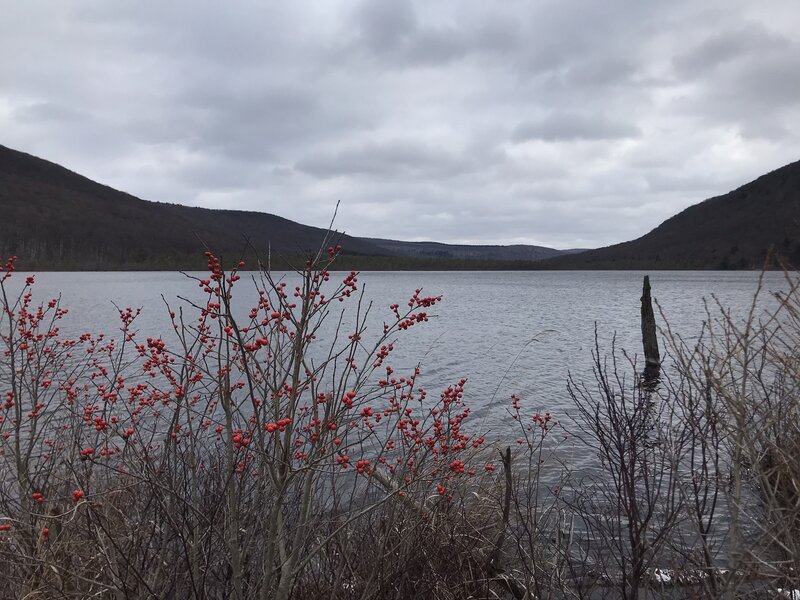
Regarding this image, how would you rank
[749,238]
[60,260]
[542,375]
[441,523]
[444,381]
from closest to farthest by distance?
1. [441,523]
2. [444,381]
3. [542,375]
4. [60,260]
5. [749,238]

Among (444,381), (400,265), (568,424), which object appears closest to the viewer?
(568,424)

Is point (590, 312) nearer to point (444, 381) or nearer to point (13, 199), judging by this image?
point (444, 381)

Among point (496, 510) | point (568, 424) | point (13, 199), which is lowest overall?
point (568, 424)

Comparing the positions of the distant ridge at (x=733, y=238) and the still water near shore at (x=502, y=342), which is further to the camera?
the distant ridge at (x=733, y=238)

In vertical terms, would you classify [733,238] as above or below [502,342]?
above

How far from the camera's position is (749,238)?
552 ft

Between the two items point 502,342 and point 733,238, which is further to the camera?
point 733,238

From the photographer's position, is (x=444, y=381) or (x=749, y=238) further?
(x=749, y=238)

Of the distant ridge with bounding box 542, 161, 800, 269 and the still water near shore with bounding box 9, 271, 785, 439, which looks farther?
the distant ridge with bounding box 542, 161, 800, 269

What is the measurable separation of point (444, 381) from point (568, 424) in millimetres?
6113

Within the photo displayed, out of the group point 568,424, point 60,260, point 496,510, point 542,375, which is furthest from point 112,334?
point 60,260

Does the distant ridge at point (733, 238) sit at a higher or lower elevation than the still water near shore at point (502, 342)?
higher

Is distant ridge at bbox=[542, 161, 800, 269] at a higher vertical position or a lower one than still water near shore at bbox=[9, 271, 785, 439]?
higher

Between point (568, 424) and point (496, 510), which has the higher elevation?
point (496, 510)
